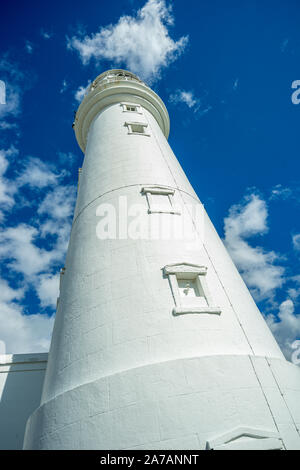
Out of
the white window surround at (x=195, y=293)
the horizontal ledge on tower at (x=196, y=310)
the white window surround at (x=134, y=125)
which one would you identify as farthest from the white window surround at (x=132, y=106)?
the horizontal ledge on tower at (x=196, y=310)

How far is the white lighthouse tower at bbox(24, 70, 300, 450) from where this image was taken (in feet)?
13.4

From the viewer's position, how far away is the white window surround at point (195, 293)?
17.7ft

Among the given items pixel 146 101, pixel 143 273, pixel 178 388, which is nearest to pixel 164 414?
pixel 178 388

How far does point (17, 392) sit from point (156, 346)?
667cm

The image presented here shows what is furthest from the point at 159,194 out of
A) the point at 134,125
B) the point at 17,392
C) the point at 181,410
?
the point at 17,392

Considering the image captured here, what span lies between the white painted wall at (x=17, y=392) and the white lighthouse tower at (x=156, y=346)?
384cm

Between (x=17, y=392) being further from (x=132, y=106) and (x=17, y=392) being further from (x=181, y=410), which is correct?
(x=132, y=106)

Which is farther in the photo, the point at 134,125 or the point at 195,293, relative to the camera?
the point at 134,125

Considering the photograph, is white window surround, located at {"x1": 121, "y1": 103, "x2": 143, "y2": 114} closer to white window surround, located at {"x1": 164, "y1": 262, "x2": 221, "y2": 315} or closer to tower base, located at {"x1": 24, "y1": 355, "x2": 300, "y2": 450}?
white window surround, located at {"x1": 164, "y1": 262, "x2": 221, "y2": 315}

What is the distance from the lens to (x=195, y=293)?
6031 mm

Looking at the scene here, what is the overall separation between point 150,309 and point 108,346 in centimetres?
104

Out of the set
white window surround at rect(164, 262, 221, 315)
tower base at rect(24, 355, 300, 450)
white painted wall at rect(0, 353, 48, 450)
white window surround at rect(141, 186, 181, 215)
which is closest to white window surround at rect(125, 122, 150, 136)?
white window surround at rect(141, 186, 181, 215)

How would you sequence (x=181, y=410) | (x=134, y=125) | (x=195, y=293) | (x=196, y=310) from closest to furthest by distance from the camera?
(x=181, y=410)
(x=196, y=310)
(x=195, y=293)
(x=134, y=125)

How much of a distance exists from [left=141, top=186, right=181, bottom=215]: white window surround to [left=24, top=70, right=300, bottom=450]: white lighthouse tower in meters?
0.03
